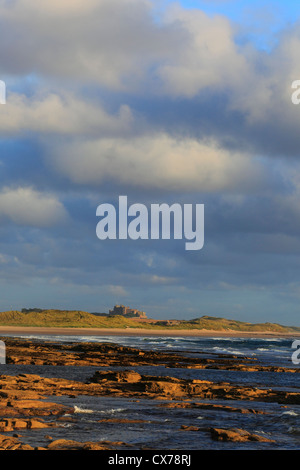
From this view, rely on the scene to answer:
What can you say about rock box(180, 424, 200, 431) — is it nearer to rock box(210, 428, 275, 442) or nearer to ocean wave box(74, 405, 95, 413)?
rock box(210, 428, 275, 442)

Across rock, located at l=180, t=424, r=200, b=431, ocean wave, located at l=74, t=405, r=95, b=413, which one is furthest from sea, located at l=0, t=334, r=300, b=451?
rock, located at l=180, t=424, r=200, b=431

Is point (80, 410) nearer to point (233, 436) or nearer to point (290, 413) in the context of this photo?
point (233, 436)

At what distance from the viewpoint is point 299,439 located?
25359 millimetres

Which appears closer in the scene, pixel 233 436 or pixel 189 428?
pixel 233 436

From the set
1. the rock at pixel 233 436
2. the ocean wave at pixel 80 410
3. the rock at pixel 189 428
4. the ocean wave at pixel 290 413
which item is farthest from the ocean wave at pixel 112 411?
the ocean wave at pixel 290 413

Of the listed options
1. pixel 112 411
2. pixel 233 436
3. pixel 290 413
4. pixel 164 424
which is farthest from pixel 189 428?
pixel 290 413

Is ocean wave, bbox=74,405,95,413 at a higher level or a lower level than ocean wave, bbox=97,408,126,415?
higher

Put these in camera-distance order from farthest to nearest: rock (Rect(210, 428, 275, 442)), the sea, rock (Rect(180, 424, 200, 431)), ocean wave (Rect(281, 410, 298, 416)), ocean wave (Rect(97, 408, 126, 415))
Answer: ocean wave (Rect(281, 410, 298, 416))
ocean wave (Rect(97, 408, 126, 415))
rock (Rect(180, 424, 200, 431))
rock (Rect(210, 428, 275, 442))
the sea

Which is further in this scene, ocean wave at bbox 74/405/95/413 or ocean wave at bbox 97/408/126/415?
ocean wave at bbox 97/408/126/415

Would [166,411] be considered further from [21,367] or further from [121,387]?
[21,367]
